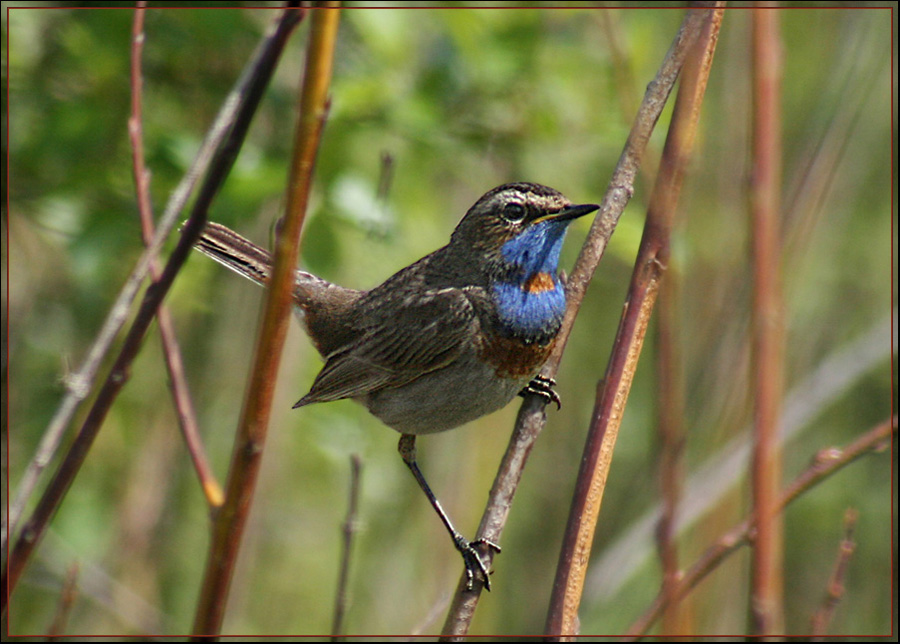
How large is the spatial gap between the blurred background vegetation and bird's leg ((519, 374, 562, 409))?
54cm

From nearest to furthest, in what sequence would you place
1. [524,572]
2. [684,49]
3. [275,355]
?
1. [275,355]
2. [684,49]
3. [524,572]

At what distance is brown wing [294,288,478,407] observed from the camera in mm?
3859

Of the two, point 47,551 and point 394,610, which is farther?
point 394,610

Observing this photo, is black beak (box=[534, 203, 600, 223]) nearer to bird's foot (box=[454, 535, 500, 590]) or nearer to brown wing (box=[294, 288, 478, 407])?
brown wing (box=[294, 288, 478, 407])

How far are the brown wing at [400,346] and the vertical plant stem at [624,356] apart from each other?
1.58 meters

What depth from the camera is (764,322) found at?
152 cm

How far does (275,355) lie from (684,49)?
1.74 metres

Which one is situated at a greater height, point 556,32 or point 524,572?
point 556,32

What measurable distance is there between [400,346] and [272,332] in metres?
2.74

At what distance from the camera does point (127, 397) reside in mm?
5391

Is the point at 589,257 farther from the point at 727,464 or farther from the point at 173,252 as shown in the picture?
the point at 173,252

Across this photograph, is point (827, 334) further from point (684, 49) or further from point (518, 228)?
point (684, 49)

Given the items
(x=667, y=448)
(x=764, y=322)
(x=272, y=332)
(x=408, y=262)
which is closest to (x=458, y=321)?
(x=408, y=262)

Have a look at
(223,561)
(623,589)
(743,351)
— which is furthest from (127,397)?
(223,561)
